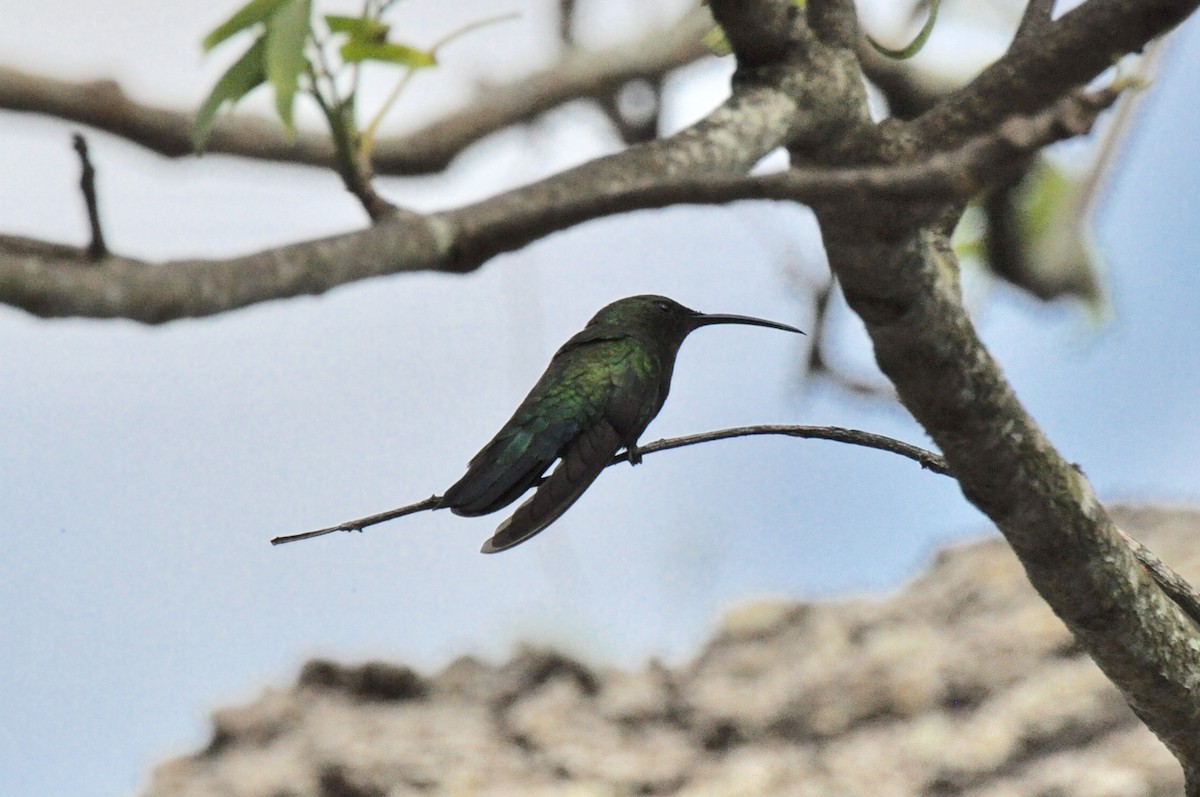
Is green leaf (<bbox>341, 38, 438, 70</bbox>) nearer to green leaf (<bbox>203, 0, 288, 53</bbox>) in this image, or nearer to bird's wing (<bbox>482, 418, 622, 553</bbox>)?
green leaf (<bbox>203, 0, 288, 53</bbox>)

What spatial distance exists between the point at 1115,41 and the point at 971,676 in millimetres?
3425

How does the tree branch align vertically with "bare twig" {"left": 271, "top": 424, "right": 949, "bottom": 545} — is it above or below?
above

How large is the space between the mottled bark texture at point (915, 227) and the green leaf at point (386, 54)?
536 millimetres

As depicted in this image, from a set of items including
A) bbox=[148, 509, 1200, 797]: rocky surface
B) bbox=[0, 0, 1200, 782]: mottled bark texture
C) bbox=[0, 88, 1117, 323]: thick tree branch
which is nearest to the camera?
bbox=[0, 88, 1117, 323]: thick tree branch

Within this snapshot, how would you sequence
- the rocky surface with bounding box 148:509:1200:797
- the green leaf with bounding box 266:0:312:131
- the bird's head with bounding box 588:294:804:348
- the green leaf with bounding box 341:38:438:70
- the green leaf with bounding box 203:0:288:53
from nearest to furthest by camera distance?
the green leaf with bounding box 266:0:312:131
the green leaf with bounding box 203:0:288:53
the green leaf with bounding box 341:38:438:70
the bird's head with bounding box 588:294:804:348
the rocky surface with bounding box 148:509:1200:797

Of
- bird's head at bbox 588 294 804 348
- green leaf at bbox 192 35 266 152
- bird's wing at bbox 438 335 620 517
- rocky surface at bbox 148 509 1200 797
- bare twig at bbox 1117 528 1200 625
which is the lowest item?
rocky surface at bbox 148 509 1200 797

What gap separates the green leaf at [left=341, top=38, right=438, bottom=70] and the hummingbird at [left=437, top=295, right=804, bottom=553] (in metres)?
0.68

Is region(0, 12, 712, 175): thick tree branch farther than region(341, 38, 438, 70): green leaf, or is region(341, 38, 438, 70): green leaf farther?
region(0, 12, 712, 175): thick tree branch

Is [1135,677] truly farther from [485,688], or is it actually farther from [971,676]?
[485,688]


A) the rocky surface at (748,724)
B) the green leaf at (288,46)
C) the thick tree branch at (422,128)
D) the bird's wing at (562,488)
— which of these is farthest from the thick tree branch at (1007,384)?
the thick tree branch at (422,128)

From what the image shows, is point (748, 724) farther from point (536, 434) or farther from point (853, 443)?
point (536, 434)

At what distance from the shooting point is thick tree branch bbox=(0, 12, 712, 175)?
4.92 meters

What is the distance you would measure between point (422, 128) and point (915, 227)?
3.92 meters

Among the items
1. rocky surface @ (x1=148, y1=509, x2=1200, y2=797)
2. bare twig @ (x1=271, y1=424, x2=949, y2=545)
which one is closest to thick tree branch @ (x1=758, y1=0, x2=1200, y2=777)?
bare twig @ (x1=271, y1=424, x2=949, y2=545)
